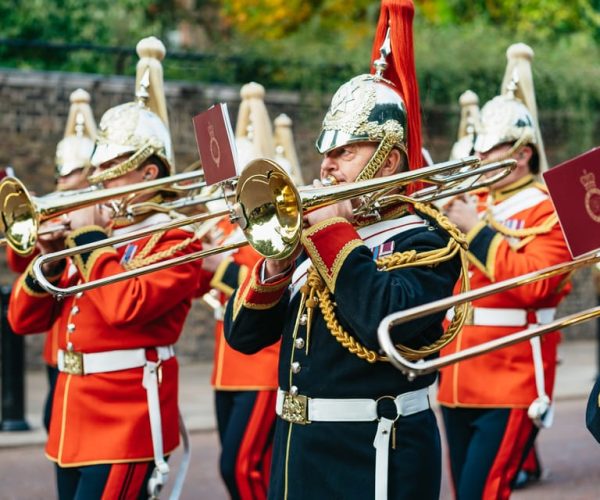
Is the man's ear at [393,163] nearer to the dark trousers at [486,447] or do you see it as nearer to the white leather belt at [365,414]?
the white leather belt at [365,414]

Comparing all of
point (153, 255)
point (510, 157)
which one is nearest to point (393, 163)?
point (153, 255)

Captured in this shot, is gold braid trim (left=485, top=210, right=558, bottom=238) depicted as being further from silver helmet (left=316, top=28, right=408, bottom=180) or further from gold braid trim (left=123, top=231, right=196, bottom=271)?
silver helmet (left=316, top=28, right=408, bottom=180)

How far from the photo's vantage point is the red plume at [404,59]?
4105 millimetres

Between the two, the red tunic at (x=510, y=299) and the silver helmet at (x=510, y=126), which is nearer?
the red tunic at (x=510, y=299)

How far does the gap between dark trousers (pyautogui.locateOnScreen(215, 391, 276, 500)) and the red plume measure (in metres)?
2.50

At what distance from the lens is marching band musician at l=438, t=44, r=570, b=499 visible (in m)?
5.59

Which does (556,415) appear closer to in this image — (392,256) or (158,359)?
(158,359)

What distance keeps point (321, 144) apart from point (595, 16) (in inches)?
622

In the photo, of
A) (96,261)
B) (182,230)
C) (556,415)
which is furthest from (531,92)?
(556,415)

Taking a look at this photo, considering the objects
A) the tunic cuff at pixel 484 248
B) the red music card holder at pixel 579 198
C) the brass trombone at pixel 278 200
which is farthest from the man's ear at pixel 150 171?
the red music card holder at pixel 579 198

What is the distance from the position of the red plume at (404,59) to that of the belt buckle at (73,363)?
1.64 metres

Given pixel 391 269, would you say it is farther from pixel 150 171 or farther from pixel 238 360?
pixel 238 360

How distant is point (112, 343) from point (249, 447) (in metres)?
1.54

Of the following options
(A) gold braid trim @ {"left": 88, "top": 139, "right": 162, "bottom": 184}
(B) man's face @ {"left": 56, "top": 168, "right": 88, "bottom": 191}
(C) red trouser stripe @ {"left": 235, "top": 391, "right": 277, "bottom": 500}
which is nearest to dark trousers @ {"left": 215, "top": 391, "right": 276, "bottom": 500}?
(C) red trouser stripe @ {"left": 235, "top": 391, "right": 277, "bottom": 500}
